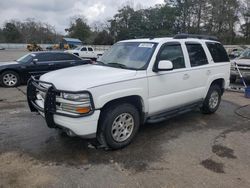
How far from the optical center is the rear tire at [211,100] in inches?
250

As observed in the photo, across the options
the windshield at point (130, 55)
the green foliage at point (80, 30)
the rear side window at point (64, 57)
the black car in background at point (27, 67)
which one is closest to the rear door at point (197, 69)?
the windshield at point (130, 55)

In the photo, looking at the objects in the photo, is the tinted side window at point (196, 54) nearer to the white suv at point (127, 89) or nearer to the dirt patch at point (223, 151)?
the white suv at point (127, 89)

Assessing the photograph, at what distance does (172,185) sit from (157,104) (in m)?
1.73

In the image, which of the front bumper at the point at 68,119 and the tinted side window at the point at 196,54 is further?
the tinted side window at the point at 196,54

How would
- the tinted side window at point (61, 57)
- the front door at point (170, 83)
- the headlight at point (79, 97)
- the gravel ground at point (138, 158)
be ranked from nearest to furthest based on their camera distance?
the gravel ground at point (138, 158) < the headlight at point (79, 97) < the front door at point (170, 83) < the tinted side window at point (61, 57)

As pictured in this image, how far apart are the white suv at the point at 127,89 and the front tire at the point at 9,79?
6.53 meters

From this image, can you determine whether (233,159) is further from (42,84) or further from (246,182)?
(42,84)

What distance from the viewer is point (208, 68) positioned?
237 inches

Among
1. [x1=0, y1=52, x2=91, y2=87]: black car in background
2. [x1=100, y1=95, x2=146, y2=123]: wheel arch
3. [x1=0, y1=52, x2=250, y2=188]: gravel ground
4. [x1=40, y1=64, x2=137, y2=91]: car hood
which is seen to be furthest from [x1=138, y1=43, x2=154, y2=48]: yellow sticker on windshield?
[x1=0, y1=52, x2=91, y2=87]: black car in background

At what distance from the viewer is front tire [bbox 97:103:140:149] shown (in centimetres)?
411

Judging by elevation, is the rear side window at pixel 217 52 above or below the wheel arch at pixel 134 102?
above

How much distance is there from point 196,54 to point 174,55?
2.69ft

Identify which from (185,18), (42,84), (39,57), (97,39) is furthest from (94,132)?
(97,39)

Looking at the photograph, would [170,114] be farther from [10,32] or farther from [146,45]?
[10,32]
